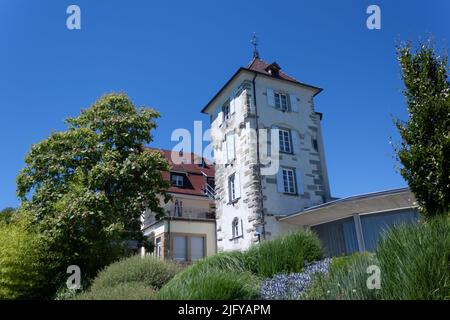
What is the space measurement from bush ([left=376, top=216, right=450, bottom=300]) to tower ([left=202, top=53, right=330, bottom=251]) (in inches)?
588

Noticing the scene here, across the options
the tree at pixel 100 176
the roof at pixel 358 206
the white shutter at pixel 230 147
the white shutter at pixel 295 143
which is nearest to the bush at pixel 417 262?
the roof at pixel 358 206

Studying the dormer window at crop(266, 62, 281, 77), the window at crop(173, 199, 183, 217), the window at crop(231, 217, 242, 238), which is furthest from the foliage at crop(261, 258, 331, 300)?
→ the window at crop(173, 199, 183, 217)

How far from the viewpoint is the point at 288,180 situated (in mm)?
22594

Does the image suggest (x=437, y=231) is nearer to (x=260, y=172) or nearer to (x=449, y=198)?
(x=449, y=198)

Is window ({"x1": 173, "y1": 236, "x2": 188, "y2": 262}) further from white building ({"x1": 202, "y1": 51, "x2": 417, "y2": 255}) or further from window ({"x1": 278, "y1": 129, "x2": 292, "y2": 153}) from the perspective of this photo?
window ({"x1": 278, "y1": 129, "x2": 292, "y2": 153})

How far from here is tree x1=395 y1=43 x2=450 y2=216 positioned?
7566 millimetres

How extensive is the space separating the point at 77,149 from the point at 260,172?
31.3 ft

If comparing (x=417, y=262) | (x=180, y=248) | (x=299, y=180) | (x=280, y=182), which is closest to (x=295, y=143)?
(x=299, y=180)

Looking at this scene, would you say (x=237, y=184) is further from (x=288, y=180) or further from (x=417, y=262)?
(x=417, y=262)

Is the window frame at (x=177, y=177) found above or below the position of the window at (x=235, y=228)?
above

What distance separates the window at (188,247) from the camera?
25.7 m

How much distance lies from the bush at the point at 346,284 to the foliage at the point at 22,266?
9486 mm

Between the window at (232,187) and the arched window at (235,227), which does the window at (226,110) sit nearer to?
the window at (232,187)
